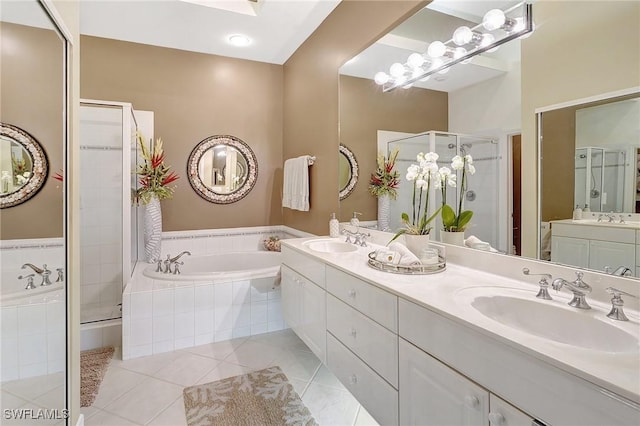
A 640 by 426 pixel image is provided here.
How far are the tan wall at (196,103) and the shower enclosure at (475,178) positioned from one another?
223 cm

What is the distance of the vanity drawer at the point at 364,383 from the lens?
127 centimetres

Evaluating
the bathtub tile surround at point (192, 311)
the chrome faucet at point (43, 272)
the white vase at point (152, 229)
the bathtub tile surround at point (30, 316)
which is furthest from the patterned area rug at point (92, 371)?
the chrome faucet at point (43, 272)

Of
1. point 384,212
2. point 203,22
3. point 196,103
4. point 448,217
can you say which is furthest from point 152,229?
point 448,217

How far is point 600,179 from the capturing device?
1141mm

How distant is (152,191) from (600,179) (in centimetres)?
321

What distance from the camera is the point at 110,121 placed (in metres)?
2.92

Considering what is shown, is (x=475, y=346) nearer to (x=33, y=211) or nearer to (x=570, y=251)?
(x=570, y=251)

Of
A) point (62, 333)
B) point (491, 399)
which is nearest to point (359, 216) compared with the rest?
point (491, 399)

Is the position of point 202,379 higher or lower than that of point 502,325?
lower

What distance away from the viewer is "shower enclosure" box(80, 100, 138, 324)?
2832 mm

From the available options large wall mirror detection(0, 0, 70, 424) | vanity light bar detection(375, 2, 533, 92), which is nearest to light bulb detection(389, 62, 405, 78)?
vanity light bar detection(375, 2, 533, 92)

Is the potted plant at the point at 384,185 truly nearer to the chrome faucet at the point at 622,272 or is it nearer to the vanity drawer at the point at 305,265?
the vanity drawer at the point at 305,265

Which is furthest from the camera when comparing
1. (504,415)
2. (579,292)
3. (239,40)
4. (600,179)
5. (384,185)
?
(239,40)

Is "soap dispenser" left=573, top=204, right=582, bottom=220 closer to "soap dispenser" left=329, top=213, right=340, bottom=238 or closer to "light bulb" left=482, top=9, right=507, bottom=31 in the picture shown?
"light bulb" left=482, top=9, right=507, bottom=31
